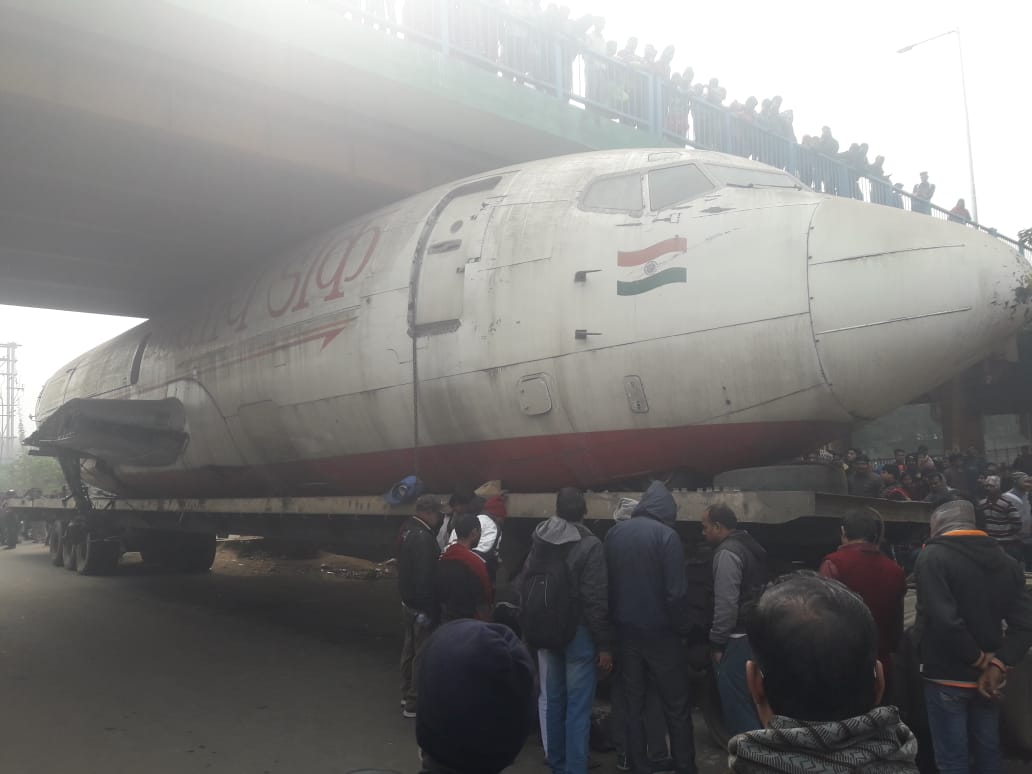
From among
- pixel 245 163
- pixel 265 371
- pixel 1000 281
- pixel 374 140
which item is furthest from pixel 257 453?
pixel 1000 281

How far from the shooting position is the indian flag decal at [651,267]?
6316mm

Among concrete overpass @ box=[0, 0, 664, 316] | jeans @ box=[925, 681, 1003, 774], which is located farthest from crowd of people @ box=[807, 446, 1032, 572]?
concrete overpass @ box=[0, 0, 664, 316]

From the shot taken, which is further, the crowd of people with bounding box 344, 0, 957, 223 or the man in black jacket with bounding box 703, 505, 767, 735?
the crowd of people with bounding box 344, 0, 957, 223

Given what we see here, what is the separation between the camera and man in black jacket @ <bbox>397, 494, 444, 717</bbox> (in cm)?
642

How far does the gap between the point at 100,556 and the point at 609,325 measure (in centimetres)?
1410

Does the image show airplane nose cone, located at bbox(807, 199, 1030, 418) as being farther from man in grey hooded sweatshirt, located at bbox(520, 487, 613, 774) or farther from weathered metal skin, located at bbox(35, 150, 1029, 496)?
man in grey hooded sweatshirt, located at bbox(520, 487, 613, 774)

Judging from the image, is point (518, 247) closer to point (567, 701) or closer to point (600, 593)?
point (600, 593)

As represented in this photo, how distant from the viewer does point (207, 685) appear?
7926 millimetres

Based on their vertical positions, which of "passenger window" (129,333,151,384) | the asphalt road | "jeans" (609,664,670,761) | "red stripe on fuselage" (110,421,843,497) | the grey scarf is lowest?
the asphalt road

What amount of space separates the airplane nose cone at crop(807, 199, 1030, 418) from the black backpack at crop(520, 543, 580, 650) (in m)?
2.33

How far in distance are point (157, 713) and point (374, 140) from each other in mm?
7267

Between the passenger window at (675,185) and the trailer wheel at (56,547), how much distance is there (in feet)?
55.6

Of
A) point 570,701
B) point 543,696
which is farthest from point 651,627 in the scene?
point 543,696

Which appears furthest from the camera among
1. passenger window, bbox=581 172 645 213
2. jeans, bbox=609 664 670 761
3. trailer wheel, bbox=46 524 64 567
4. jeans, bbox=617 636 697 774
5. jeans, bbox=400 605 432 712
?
trailer wheel, bbox=46 524 64 567
